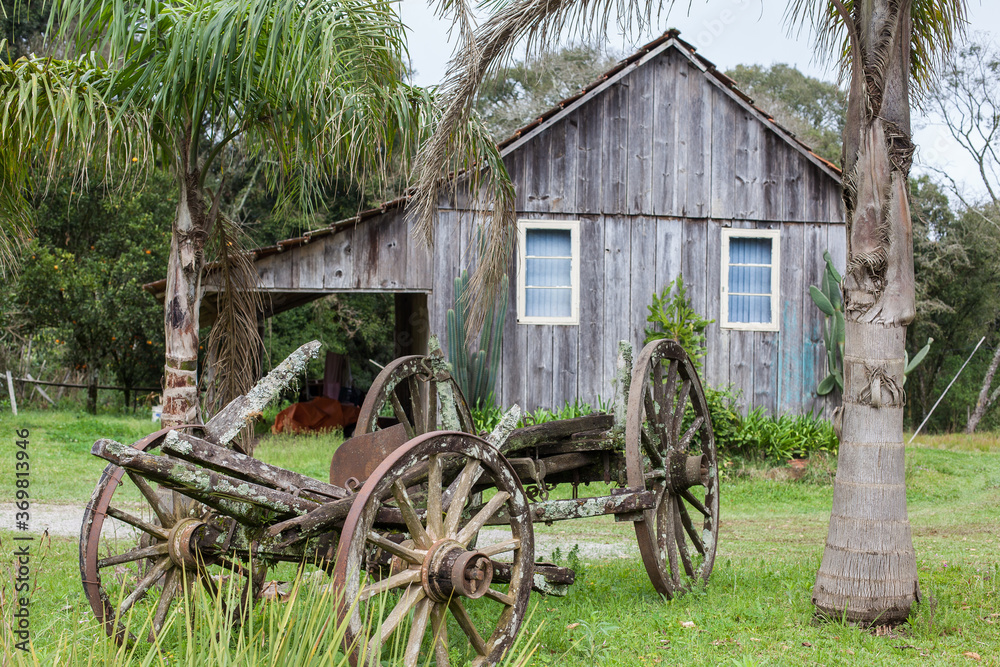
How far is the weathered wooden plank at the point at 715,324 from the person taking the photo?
1174 cm

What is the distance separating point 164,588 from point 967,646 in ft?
14.4

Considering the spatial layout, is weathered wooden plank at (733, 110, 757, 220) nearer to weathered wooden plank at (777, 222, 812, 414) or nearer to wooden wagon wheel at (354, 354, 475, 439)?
weathered wooden plank at (777, 222, 812, 414)

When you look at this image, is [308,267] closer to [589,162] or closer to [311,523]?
[589,162]

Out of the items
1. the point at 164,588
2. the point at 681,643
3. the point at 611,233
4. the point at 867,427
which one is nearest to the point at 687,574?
the point at 681,643

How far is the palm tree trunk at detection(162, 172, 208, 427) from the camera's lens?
5.89 metres

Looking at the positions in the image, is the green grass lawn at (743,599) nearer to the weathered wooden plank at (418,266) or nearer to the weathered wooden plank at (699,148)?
the weathered wooden plank at (418,266)

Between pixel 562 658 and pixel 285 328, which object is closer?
pixel 562 658

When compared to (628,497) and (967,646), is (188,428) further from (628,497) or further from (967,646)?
(967,646)

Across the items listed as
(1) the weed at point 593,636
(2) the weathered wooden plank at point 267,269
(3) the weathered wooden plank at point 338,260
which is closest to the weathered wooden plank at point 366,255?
(3) the weathered wooden plank at point 338,260

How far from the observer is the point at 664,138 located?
1174 centimetres

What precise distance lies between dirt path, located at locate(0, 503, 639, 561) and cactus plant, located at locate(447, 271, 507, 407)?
9.36 ft

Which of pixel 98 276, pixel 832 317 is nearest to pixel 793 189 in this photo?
pixel 832 317

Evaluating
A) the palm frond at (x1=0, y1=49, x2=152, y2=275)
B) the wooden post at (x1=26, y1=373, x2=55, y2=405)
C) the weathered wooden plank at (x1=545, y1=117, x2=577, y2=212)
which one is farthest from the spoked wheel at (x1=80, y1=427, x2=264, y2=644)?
the wooden post at (x1=26, y1=373, x2=55, y2=405)

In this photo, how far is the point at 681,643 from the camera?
459 centimetres
